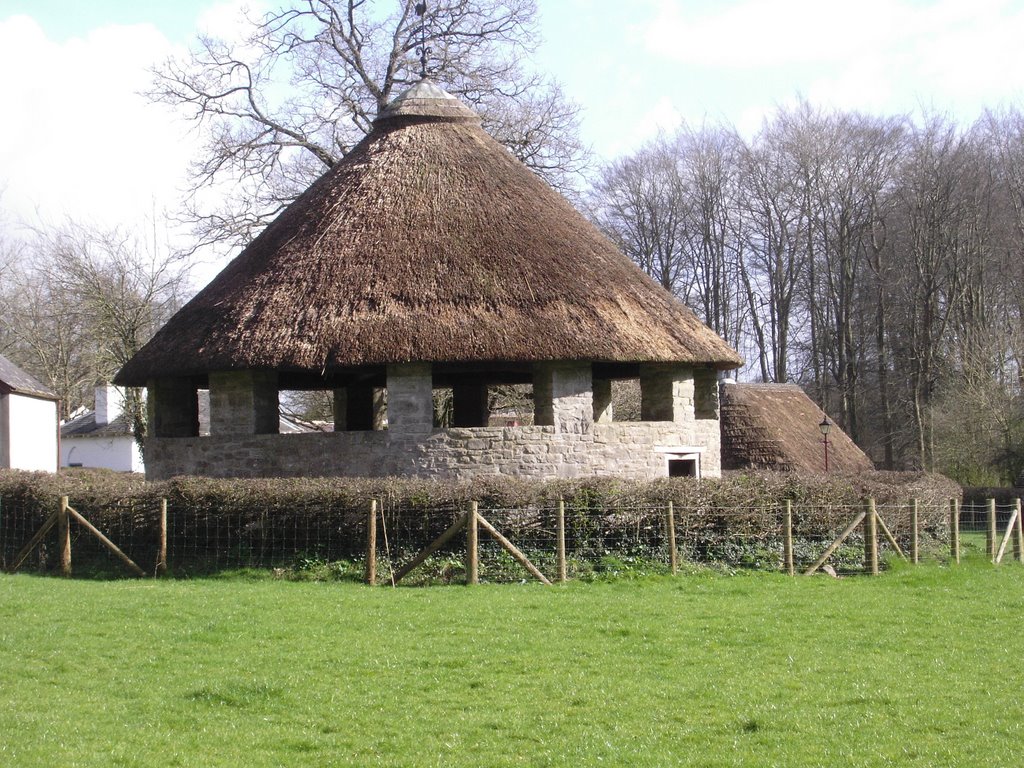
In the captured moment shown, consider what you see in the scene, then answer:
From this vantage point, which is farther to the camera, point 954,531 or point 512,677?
point 954,531

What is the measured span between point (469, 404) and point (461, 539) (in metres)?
9.54

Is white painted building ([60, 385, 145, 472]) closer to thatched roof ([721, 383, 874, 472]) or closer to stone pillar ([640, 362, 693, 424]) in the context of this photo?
thatched roof ([721, 383, 874, 472])

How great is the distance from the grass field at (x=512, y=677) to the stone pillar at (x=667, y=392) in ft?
20.8

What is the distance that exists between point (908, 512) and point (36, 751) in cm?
1286

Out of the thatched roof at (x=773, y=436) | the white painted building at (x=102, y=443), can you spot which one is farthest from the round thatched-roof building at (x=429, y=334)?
the white painted building at (x=102, y=443)

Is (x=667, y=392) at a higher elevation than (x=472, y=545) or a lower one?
higher

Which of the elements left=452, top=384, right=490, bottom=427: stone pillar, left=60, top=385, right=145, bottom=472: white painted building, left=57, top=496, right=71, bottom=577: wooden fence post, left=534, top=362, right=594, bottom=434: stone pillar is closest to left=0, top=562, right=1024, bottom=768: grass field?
left=57, top=496, right=71, bottom=577: wooden fence post

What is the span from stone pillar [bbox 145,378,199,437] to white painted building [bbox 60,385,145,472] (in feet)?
81.1

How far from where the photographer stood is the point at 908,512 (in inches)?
640

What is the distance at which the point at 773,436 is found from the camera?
3011 cm

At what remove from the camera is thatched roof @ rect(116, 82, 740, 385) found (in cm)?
1723

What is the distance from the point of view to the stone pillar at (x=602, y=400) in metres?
23.0

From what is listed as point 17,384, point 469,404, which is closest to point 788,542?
point 469,404

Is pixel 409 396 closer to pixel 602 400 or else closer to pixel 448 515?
pixel 448 515
